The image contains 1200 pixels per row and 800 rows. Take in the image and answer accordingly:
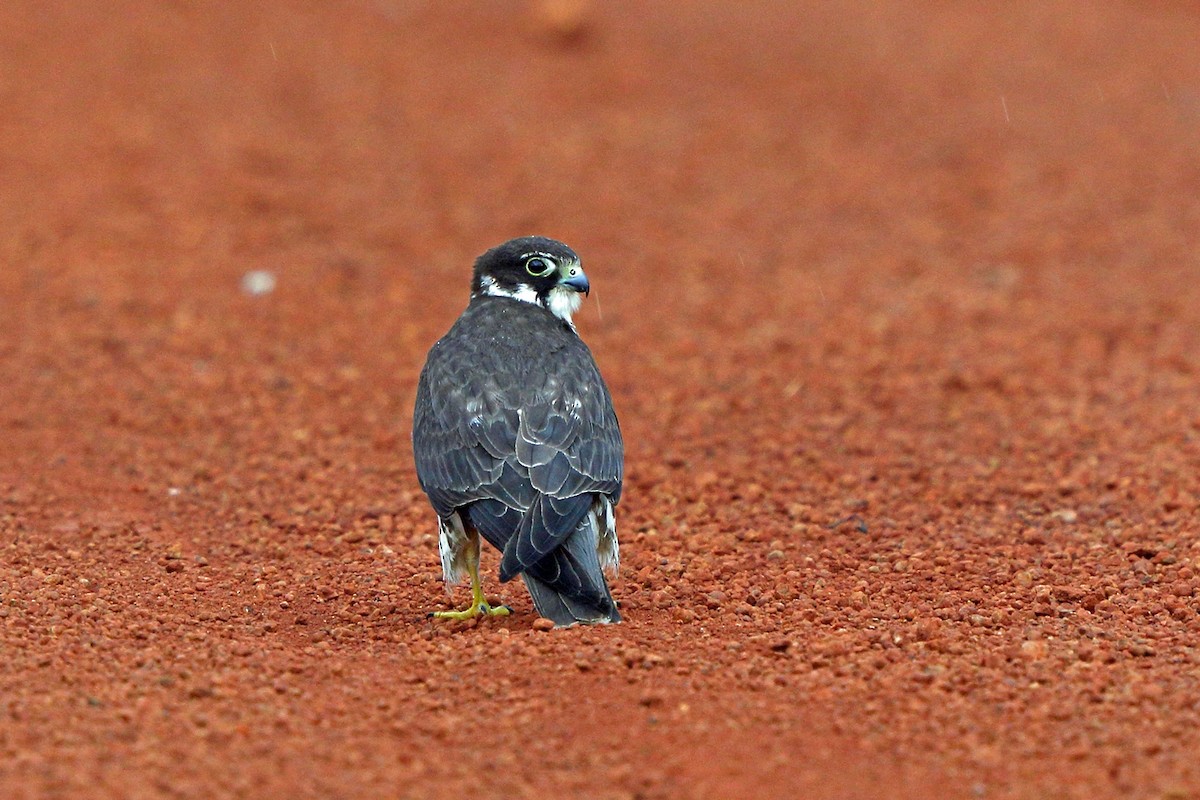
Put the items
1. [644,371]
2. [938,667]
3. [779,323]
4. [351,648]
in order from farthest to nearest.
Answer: [779,323] < [644,371] < [351,648] < [938,667]

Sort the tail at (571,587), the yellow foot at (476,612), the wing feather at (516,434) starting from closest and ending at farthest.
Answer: the tail at (571,587), the wing feather at (516,434), the yellow foot at (476,612)

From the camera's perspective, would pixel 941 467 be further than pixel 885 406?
No

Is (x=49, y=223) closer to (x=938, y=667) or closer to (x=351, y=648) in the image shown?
(x=351, y=648)

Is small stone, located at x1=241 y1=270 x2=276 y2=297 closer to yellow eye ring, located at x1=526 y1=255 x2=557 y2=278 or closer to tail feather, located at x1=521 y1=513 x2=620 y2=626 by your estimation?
yellow eye ring, located at x1=526 y1=255 x2=557 y2=278

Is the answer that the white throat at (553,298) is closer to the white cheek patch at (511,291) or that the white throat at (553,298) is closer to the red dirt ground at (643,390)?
the white cheek patch at (511,291)

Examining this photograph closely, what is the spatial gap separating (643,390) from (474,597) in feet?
13.5

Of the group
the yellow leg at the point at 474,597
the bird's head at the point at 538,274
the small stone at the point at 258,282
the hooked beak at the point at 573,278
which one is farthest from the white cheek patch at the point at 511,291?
Answer: the small stone at the point at 258,282

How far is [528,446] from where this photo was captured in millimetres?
6434

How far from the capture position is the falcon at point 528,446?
6125 mm

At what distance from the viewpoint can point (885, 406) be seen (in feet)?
33.4

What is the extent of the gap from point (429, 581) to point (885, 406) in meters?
4.05

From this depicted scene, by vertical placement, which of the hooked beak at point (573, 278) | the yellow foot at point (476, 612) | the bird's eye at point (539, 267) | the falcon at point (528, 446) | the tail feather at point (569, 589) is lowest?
the yellow foot at point (476, 612)

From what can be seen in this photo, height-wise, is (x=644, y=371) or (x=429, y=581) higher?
(x=644, y=371)

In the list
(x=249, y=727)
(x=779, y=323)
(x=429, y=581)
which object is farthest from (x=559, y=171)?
A: (x=249, y=727)
